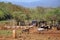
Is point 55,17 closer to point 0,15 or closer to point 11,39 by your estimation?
point 0,15

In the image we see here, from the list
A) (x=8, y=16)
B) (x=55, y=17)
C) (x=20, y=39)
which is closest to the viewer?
(x=20, y=39)

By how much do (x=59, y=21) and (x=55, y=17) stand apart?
3.39 ft

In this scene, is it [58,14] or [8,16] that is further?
[8,16]

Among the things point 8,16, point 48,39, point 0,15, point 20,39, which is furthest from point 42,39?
point 8,16

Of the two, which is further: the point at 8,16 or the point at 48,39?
the point at 8,16

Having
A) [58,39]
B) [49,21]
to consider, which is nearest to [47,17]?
[49,21]

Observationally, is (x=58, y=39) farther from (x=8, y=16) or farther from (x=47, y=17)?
(x=8, y=16)

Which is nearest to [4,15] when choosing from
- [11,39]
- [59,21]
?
[59,21]

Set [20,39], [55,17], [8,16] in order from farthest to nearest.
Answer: [8,16], [55,17], [20,39]

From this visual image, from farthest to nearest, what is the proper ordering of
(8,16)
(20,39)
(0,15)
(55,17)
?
(8,16) < (0,15) < (55,17) < (20,39)

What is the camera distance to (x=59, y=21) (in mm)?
39375

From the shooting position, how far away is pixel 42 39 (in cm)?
2062

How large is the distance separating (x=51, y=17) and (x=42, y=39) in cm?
1916

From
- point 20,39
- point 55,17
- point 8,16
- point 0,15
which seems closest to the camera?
point 20,39
